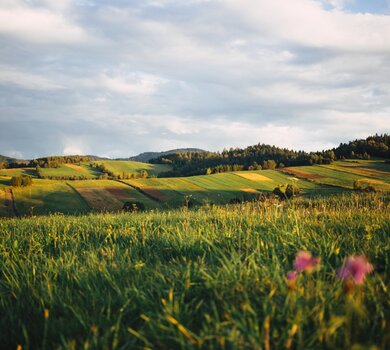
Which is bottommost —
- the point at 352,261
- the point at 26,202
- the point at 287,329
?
the point at 26,202

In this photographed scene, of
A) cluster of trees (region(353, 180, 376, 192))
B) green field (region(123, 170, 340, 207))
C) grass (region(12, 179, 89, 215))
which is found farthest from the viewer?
green field (region(123, 170, 340, 207))

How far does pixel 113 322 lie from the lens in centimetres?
309

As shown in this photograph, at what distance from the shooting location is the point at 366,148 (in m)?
123

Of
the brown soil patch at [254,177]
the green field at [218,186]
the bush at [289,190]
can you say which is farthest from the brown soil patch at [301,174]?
the bush at [289,190]

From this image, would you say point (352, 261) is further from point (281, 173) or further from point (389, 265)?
point (281, 173)

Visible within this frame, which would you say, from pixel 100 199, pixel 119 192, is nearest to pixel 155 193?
pixel 119 192

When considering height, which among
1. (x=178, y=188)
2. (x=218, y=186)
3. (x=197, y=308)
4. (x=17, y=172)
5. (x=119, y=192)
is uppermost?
(x=17, y=172)

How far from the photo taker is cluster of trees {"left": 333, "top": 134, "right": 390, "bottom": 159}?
11612cm

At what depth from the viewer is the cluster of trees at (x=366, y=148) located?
381ft

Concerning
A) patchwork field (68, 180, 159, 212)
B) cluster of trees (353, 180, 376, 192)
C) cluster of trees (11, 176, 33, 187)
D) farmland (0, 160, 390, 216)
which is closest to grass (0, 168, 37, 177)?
farmland (0, 160, 390, 216)

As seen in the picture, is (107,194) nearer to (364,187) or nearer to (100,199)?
(100,199)

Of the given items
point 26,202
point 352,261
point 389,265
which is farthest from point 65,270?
point 26,202

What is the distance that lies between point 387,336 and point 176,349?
1665mm

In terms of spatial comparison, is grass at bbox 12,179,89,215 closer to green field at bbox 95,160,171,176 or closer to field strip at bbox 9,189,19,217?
field strip at bbox 9,189,19,217
